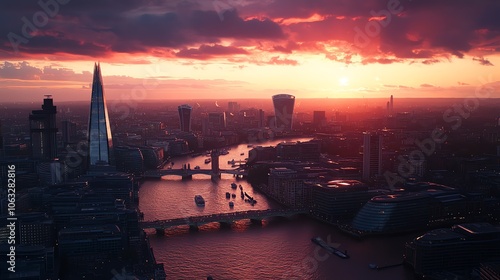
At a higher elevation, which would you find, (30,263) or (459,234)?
(459,234)

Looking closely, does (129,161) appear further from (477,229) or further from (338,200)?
(477,229)

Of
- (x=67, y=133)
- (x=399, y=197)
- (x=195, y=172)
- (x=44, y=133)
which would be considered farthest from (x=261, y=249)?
(x=67, y=133)

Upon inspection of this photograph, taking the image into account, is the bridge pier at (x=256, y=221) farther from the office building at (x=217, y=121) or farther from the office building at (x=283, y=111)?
the office building at (x=217, y=121)

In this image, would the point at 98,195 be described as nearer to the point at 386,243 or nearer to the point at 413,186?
→ the point at 386,243

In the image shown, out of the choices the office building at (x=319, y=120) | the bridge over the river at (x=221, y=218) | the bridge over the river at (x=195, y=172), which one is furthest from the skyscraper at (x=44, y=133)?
the office building at (x=319, y=120)

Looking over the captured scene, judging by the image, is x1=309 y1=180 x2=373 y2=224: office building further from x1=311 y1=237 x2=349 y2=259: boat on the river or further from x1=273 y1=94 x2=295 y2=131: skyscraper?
x1=273 y1=94 x2=295 y2=131: skyscraper

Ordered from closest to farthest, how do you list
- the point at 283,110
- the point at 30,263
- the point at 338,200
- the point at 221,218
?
the point at 30,263, the point at 221,218, the point at 338,200, the point at 283,110

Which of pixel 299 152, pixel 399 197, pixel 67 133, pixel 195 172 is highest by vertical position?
pixel 67 133
